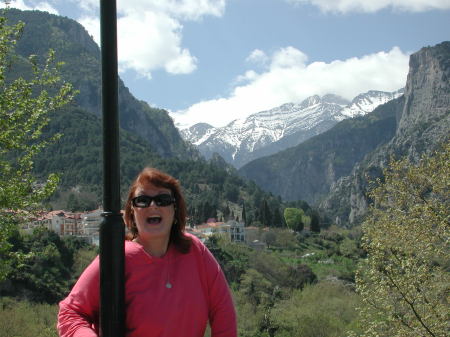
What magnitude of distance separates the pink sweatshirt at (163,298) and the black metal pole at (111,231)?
129 mm

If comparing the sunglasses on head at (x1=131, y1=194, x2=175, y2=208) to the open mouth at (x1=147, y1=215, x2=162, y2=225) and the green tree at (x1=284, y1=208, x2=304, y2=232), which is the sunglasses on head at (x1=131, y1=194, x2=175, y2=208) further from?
the green tree at (x1=284, y1=208, x2=304, y2=232)

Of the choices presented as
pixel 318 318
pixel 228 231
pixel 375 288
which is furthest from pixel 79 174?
pixel 375 288

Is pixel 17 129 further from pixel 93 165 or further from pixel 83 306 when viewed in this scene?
pixel 93 165

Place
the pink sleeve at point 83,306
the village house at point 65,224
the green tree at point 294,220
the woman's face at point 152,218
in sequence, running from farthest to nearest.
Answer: the green tree at point 294,220 → the village house at point 65,224 → the woman's face at point 152,218 → the pink sleeve at point 83,306

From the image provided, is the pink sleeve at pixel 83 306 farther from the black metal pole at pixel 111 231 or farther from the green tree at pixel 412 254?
the green tree at pixel 412 254

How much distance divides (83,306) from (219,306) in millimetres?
689

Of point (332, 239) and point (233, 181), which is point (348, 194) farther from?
point (332, 239)

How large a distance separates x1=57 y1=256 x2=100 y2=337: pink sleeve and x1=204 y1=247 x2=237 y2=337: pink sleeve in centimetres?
59

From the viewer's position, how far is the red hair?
293 centimetres

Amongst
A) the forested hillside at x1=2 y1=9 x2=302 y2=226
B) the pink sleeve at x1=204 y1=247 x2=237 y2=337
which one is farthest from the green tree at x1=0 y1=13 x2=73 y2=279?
the forested hillside at x1=2 y1=9 x2=302 y2=226

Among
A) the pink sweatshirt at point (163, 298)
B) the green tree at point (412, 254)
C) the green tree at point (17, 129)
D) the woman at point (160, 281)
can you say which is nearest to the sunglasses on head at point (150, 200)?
the woman at point (160, 281)

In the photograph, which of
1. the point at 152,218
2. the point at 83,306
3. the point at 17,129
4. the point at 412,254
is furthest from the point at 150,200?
the point at 412,254

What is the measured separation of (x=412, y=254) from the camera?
14.7 m

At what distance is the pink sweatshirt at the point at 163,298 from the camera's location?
8.69 feet
